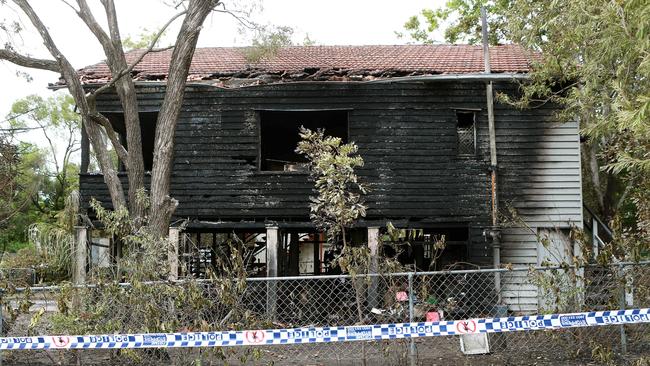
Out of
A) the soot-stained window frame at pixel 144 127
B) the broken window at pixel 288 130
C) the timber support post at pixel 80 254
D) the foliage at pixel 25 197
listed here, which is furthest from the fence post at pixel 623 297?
the foliage at pixel 25 197

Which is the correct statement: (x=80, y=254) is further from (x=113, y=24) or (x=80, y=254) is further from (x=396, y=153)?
(x=396, y=153)

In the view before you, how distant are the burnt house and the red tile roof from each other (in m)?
0.07

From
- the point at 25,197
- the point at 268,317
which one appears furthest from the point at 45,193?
the point at 268,317

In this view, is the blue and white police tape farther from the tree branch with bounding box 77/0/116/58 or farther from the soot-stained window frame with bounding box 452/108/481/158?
the soot-stained window frame with bounding box 452/108/481/158

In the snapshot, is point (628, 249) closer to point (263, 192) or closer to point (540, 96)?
point (540, 96)

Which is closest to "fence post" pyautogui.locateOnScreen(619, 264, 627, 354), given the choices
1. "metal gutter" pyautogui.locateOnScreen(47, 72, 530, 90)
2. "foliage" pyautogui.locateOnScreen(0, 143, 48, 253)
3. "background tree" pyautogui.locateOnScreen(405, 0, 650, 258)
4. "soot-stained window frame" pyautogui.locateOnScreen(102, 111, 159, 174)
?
"background tree" pyautogui.locateOnScreen(405, 0, 650, 258)

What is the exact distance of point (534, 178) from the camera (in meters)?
14.0

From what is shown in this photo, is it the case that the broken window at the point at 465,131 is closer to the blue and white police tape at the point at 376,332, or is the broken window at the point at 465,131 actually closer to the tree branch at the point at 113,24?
the tree branch at the point at 113,24

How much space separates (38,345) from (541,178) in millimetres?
11249

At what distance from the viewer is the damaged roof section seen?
14.0 metres

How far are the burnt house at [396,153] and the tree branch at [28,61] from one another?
4314mm

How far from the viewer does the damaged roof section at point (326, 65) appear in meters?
14.0

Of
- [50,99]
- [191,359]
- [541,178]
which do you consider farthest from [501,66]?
[50,99]

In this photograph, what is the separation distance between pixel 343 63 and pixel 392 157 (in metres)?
2.91
